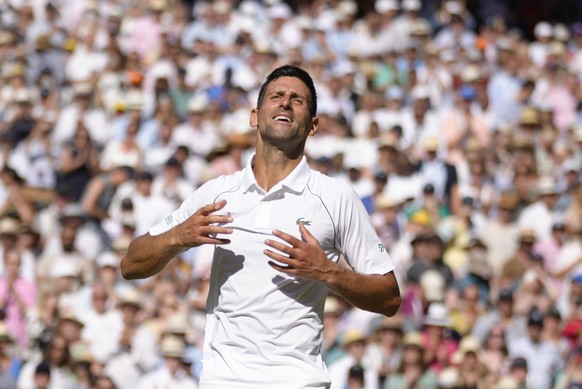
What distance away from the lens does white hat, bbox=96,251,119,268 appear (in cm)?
1287

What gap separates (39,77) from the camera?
58.3ft

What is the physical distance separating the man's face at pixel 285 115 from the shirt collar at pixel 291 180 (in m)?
0.10

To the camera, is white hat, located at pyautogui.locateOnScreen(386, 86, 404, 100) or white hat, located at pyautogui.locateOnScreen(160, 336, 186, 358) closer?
white hat, located at pyautogui.locateOnScreen(160, 336, 186, 358)

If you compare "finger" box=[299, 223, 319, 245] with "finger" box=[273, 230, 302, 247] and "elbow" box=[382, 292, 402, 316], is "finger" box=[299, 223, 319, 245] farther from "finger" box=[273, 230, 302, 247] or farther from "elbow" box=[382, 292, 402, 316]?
"elbow" box=[382, 292, 402, 316]

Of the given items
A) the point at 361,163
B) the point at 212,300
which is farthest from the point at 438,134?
the point at 212,300

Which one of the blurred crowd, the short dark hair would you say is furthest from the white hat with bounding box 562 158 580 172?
the short dark hair

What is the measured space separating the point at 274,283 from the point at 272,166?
483mm

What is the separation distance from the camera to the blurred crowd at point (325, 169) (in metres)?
11.9

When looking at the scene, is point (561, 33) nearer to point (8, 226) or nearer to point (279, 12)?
point (279, 12)

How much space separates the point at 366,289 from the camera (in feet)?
18.2

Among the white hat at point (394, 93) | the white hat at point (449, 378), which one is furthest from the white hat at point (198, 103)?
the white hat at point (449, 378)

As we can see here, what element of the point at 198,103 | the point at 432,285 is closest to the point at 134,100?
the point at 198,103

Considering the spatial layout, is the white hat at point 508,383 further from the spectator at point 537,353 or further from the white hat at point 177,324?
the white hat at point 177,324

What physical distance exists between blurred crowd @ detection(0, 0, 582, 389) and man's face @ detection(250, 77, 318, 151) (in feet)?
18.1
